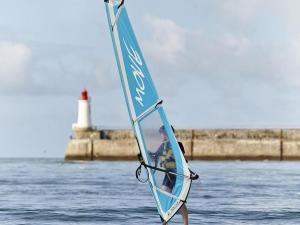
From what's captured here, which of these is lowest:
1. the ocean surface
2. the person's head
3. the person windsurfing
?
the ocean surface

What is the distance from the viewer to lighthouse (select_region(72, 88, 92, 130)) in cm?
5219

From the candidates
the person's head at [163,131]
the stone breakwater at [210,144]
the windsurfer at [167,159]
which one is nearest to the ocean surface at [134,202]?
the windsurfer at [167,159]

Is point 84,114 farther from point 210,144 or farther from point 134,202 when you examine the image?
point 134,202

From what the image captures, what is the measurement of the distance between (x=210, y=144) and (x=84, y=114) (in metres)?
7.42

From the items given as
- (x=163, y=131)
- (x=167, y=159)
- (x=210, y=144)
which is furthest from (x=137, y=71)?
(x=210, y=144)

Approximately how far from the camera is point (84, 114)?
5259 cm

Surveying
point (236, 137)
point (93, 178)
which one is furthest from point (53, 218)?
point (236, 137)

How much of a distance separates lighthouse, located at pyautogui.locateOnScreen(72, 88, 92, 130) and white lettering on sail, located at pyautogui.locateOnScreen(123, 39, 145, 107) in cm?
3790

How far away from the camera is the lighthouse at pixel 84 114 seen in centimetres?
5219

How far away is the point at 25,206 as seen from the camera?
2128cm

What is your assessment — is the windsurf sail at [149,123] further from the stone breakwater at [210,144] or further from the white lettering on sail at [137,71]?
the stone breakwater at [210,144]

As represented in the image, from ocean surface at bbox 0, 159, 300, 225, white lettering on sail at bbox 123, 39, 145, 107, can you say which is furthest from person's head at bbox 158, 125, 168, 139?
ocean surface at bbox 0, 159, 300, 225

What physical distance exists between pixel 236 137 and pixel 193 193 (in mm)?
26148

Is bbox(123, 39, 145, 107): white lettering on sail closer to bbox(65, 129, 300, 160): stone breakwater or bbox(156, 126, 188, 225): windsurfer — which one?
bbox(156, 126, 188, 225): windsurfer
